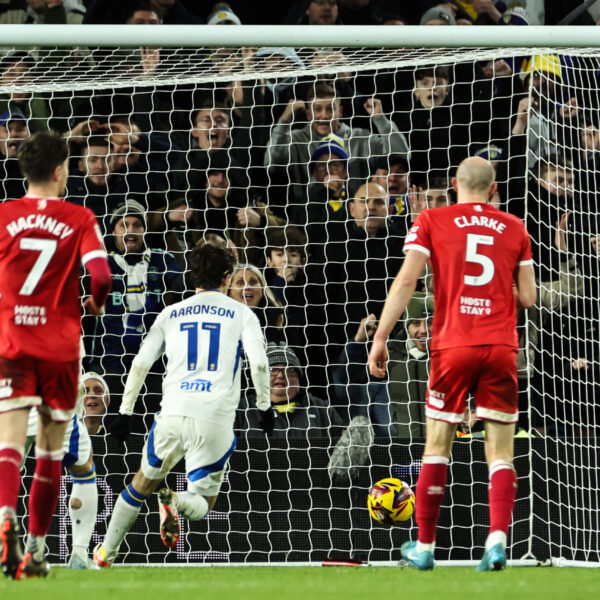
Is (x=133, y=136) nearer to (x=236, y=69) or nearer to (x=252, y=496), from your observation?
(x=236, y=69)

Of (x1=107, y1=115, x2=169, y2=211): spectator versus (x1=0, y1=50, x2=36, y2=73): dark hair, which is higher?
(x1=0, y1=50, x2=36, y2=73): dark hair

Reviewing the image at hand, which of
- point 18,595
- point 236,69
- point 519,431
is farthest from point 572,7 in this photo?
point 18,595

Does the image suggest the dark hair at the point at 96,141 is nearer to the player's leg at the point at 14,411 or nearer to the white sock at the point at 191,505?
the white sock at the point at 191,505

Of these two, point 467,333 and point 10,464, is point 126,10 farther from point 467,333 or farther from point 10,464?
point 10,464

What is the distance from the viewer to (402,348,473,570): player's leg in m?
5.38

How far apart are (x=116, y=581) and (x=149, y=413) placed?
155 inches

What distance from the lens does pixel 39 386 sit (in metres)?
4.81

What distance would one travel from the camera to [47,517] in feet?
15.8

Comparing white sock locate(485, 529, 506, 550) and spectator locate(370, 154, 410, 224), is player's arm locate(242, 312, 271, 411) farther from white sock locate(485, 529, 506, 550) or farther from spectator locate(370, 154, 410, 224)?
spectator locate(370, 154, 410, 224)

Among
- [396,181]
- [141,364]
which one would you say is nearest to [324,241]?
[396,181]

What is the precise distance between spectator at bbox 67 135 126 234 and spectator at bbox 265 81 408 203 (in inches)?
51.2

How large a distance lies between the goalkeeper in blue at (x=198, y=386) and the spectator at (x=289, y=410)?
4.95 feet

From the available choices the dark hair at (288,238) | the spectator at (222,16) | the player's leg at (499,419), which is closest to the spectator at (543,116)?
the dark hair at (288,238)

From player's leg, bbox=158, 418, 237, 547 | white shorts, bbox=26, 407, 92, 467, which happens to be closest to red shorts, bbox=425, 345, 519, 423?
player's leg, bbox=158, 418, 237, 547
